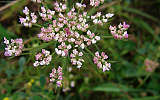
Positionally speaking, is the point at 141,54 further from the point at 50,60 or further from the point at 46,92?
the point at 50,60

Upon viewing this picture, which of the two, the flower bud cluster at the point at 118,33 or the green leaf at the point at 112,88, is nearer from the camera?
the flower bud cluster at the point at 118,33

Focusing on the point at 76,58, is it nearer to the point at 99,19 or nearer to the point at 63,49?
the point at 63,49

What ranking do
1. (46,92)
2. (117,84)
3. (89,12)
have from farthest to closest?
(117,84) → (46,92) → (89,12)

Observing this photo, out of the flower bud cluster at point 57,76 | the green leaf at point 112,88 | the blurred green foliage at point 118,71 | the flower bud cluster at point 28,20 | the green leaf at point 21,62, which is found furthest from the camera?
the green leaf at point 112,88

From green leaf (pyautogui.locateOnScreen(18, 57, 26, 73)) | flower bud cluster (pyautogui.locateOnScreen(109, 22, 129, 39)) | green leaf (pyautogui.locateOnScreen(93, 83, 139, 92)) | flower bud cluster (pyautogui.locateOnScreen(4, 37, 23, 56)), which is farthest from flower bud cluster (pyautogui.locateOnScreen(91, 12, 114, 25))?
green leaf (pyautogui.locateOnScreen(93, 83, 139, 92))

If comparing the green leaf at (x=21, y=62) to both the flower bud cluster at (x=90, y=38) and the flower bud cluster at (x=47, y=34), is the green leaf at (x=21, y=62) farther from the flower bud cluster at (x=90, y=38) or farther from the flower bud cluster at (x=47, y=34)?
the flower bud cluster at (x=90, y=38)

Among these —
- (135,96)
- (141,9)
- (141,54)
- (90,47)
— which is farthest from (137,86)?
(90,47)

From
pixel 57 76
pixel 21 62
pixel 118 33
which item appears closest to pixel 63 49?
pixel 57 76

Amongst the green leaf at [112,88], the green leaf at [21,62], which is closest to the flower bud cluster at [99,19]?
the green leaf at [21,62]
